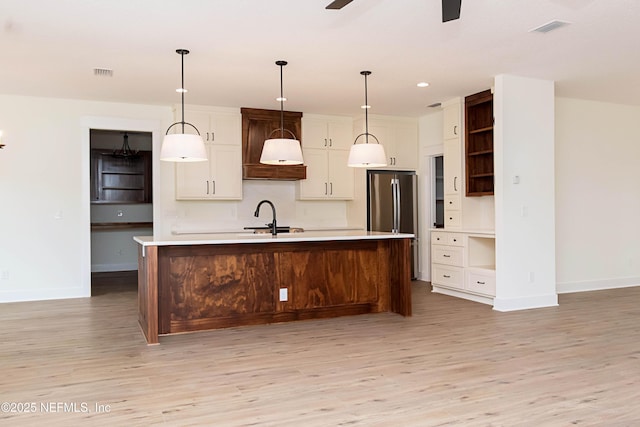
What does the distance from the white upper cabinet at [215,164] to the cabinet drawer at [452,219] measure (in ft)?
9.20

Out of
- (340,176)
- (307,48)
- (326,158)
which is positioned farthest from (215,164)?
(307,48)

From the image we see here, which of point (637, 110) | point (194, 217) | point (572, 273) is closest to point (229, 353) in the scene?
point (194, 217)

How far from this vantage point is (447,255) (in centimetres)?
634

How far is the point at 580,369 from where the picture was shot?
11.0 feet

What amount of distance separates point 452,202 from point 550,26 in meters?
2.91

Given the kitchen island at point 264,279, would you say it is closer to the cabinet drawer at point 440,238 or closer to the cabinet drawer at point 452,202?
the cabinet drawer at point 440,238

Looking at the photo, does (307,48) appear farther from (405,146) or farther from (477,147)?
(405,146)

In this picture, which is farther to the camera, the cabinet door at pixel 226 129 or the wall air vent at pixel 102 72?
the cabinet door at pixel 226 129

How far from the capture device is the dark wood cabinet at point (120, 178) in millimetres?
9195

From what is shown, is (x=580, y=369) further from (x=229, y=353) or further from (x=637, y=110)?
(x=637, y=110)

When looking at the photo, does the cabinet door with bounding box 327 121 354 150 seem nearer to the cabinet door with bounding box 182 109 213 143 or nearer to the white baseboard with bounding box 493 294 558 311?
the cabinet door with bounding box 182 109 213 143

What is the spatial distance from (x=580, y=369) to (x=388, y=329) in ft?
5.25

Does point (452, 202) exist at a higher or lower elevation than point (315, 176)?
lower

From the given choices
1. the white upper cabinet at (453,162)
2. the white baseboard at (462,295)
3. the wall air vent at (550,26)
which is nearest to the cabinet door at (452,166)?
the white upper cabinet at (453,162)
